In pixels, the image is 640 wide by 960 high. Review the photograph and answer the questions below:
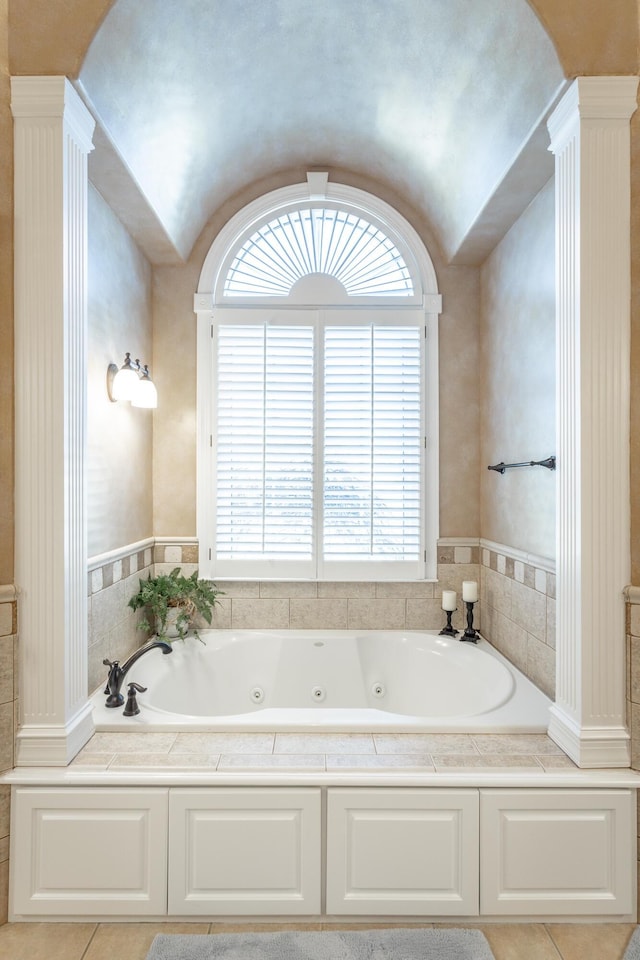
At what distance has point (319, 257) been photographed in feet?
10.1

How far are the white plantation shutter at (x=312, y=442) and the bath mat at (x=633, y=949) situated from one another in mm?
1701

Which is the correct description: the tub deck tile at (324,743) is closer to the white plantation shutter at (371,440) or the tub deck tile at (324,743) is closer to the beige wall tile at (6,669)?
the beige wall tile at (6,669)

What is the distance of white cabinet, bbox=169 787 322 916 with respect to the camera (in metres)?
1.66

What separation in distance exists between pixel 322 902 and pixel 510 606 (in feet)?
4.75

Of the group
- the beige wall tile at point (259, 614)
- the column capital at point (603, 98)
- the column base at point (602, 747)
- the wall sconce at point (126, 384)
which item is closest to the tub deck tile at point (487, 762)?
the column base at point (602, 747)

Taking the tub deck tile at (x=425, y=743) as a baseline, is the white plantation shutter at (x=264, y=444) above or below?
above

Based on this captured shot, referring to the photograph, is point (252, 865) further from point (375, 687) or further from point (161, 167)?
point (161, 167)

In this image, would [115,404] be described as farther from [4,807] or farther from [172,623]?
[4,807]

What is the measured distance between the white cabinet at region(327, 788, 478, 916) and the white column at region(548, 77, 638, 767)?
449 millimetres

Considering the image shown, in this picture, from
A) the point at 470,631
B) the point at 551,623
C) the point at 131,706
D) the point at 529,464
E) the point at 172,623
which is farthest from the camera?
the point at 172,623

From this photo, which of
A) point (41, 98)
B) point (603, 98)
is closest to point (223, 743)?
point (41, 98)

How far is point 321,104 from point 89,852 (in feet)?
9.80

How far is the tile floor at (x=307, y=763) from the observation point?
158 cm

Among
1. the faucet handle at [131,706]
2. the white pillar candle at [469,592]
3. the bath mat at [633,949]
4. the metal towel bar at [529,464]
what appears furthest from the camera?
the white pillar candle at [469,592]
